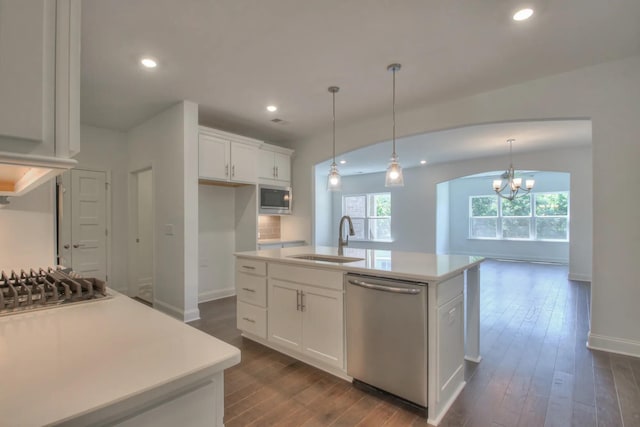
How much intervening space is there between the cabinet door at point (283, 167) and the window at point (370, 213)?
452cm

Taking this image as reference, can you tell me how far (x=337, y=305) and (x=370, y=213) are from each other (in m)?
7.32

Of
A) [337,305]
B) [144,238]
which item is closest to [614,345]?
[337,305]

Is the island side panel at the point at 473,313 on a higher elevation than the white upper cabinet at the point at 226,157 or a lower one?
lower

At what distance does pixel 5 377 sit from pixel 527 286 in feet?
21.6

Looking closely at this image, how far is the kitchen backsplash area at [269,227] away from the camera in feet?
17.6

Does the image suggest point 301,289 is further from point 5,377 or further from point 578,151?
point 578,151

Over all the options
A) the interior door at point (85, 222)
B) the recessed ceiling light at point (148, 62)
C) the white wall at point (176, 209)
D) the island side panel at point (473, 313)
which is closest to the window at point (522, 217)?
the island side panel at point (473, 313)

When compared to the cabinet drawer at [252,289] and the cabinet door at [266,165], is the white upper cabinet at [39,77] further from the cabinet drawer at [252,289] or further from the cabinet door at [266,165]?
the cabinet door at [266,165]

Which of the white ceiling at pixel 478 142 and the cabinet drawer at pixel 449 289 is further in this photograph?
the white ceiling at pixel 478 142

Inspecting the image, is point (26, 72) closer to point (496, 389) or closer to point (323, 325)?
point (323, 325)

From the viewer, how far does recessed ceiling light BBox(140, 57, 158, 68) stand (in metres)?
2.70

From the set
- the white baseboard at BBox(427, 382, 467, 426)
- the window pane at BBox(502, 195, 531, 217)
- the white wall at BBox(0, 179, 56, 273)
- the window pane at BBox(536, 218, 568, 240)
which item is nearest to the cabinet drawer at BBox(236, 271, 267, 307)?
the white wall at BBox(0, 179, 56, 273)

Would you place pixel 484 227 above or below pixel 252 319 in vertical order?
above

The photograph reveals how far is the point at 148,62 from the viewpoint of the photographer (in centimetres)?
275
